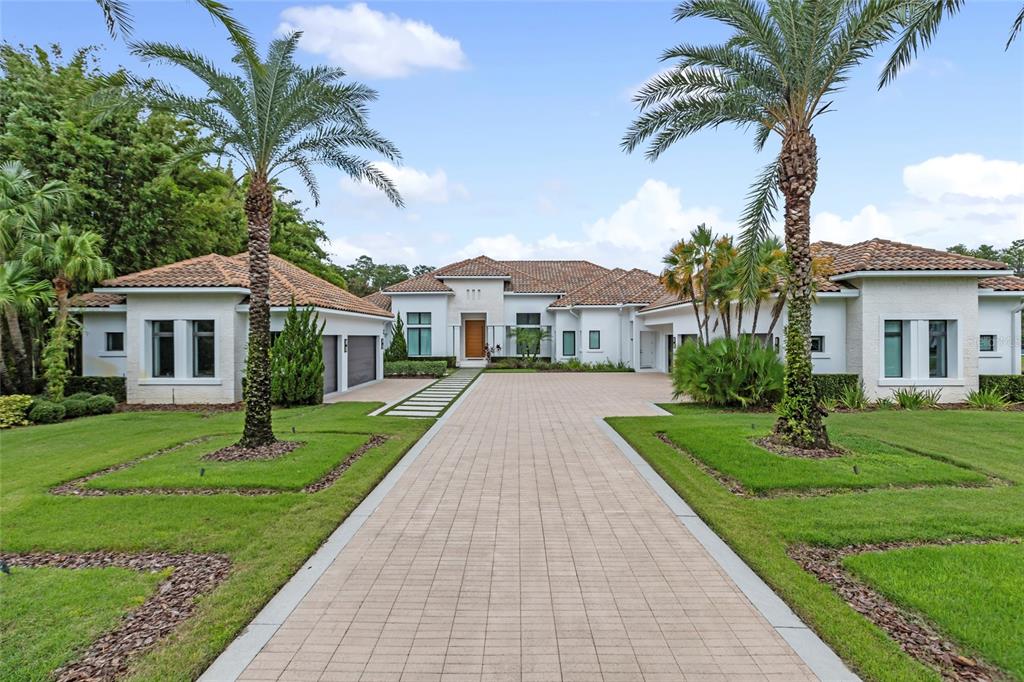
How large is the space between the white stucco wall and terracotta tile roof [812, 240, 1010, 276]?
2454 centimetres

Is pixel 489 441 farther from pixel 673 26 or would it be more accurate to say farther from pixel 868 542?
pixel 673 26

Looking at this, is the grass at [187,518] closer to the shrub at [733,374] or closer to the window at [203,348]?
the window at [203,348]

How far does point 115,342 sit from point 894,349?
26.6 meters

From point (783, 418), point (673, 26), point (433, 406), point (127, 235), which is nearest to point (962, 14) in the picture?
point (673, 26)

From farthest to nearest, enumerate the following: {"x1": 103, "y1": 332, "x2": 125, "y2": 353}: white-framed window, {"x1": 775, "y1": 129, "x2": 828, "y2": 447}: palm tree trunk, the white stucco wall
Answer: {"x1": 103, "y1": 332, "x2": 125, "y2": 353}: white-framed window
the white stucco wall
{"x1": 775, "y1": 129, "x2": 828, "y2": 447}: palm tree trunk


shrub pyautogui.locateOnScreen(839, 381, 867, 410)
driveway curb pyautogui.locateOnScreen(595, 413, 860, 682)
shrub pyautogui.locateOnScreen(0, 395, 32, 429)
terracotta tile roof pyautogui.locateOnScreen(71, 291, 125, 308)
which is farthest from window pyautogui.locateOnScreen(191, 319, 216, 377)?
shrub pyautogui.locateOnScreen(839, 381, 867, 410)

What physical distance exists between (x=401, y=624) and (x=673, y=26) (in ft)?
38.6

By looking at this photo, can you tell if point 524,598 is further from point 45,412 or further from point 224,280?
point 45,412

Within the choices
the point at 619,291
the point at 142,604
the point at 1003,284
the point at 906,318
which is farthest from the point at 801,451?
the point at 619,291

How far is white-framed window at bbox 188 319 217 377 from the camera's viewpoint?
18.0 metres

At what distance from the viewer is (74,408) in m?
16.1

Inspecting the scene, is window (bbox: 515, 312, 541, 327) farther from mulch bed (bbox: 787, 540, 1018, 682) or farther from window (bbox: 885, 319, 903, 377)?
mulch bed (bbox: 787, 540, 1018, 682)

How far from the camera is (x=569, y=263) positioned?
43875mm

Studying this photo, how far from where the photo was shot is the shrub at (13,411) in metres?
14.8
